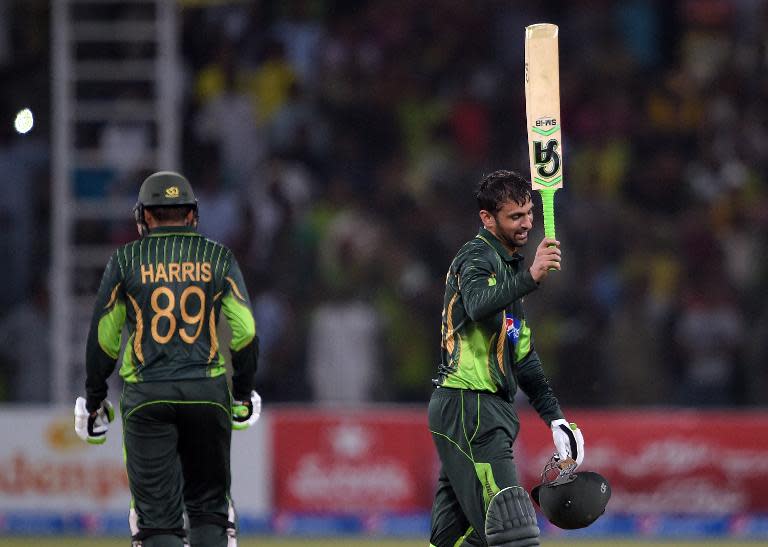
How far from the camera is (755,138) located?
13.3 m

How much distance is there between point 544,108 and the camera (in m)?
6.23

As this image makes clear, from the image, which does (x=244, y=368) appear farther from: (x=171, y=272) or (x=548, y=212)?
(x=548, y=212)

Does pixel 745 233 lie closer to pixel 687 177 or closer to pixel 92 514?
pixel 687 177

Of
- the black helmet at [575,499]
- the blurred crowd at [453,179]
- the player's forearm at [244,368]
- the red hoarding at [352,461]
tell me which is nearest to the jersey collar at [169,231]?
the player's forearm at [244,368]

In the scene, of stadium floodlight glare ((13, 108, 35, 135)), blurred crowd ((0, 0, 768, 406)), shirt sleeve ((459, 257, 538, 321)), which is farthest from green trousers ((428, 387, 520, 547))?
stadium floodlight glare ((13, 108, 35, 135))

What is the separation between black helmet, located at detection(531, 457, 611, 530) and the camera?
6.08 meters

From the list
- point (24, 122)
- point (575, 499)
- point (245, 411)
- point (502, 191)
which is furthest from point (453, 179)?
point (575, 499)

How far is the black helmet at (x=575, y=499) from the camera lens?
6082 mm

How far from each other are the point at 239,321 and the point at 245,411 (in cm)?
51

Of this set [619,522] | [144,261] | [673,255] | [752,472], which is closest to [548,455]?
[619,522]

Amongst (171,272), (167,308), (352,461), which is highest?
(171,272)

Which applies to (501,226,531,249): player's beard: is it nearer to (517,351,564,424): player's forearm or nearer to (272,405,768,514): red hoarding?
(517,351,564,424): player's forearm

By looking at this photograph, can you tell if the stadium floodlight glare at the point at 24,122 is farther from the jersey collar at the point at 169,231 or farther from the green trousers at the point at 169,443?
the green trousers at the point at 169,443

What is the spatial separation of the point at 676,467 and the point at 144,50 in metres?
5.67
